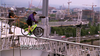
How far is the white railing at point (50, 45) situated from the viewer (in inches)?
140

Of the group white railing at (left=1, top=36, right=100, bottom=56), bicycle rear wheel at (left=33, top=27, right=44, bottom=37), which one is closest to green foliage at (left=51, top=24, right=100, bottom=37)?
white railing at (left=1, top=36, right=100, bottom=56)

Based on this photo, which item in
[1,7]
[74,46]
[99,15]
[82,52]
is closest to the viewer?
[74,46]

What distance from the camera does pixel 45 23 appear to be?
255 inches

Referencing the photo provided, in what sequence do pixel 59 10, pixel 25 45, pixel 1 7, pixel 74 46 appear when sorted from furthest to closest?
pixel 59 10
pixel 1 7
pixel 25 45
pixel 74 46

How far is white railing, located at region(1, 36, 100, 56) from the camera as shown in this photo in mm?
3556

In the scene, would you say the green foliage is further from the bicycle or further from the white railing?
the bicycle

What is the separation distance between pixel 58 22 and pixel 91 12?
230cm

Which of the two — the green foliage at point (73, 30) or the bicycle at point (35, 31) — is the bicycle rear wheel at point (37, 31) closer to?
the bicycle at point (35, 31)

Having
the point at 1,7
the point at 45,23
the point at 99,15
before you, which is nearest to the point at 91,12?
the point at 99,15

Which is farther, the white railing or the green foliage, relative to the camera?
the green foliage

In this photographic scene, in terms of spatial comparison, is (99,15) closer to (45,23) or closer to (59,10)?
(59,10)

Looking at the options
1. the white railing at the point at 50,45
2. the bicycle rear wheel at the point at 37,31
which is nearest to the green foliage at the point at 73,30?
the white railing at the point at 50,45

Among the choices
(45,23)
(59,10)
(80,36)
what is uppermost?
(59,10)

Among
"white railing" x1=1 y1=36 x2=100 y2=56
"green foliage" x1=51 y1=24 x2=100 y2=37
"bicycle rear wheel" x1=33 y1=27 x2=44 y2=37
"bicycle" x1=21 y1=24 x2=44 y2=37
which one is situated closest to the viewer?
"white railing" x1=1 y1=36 x2=100 y2=56
